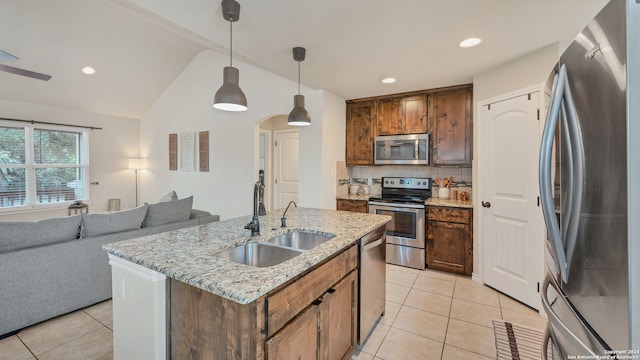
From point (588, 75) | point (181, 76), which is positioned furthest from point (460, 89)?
point (181, 76)

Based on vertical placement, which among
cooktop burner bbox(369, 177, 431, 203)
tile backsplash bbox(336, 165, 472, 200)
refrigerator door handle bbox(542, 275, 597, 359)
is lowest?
refrigerator door handle bbox(542, 275, 597, 359)

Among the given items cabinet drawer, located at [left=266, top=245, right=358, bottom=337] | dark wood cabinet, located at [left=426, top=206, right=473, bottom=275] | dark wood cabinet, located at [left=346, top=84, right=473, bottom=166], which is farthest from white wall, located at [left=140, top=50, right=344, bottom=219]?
cabinet drawer, located at [left=266, top=245, right=358, bottom=337]

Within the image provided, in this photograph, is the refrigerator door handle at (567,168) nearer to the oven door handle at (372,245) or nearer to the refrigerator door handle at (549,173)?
the refrigerator door handle at (549,173)

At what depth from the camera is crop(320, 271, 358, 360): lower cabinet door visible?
1541 millimetres

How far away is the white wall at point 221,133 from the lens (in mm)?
4090

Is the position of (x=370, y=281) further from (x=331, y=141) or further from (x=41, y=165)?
(x=41, y=165)

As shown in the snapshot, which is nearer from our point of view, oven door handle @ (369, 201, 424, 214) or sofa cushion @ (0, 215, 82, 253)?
sofa cushion @ (0, 215, 82, 253)

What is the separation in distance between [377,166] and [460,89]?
161 cm

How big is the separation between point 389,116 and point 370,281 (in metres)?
2.75

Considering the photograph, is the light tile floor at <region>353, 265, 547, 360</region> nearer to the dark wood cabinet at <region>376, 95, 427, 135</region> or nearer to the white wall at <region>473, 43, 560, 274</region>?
the white wall at <region>473, 43, 560, 274</region>

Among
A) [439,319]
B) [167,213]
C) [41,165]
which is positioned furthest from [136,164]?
[439,319]

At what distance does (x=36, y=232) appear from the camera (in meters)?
2.29

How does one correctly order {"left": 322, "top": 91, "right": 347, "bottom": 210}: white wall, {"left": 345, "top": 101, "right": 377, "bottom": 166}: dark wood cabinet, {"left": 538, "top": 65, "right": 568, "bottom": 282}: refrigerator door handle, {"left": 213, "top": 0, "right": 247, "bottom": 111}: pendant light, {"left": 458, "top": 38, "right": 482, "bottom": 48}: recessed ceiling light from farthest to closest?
{"left": 345, "top": 101, "right": 377, "bottom": 166}: dark wood cabinet, {"left": 322, "top": 91, "right": 347, "bottom": 210}: white wall, {"left": 458, "top": 38, "right": 482, "bottom": 48}: recessed ceiling light, {"left": 213, "top": 0, "right": 247, "bottom": 111}: pendant light, {"left": 538, "top": 65, "right": 568, "bottom": 282}: refrigerator door handle

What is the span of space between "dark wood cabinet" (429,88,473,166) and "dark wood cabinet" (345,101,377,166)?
89 cm
